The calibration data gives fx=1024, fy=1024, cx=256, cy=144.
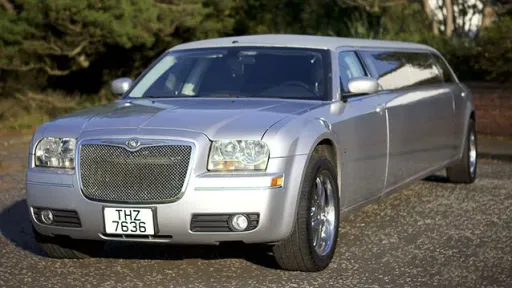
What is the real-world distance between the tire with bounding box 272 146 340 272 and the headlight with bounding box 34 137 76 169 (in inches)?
56.2

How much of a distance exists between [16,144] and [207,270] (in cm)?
937

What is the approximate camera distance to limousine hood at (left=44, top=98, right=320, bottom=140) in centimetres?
632

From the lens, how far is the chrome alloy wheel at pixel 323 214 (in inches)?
263

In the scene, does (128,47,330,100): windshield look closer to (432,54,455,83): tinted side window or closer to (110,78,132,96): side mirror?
(110,78,132,96): side mirror

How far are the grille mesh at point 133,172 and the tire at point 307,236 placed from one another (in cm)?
77

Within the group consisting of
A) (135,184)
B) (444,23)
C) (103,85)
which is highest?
(135,184)

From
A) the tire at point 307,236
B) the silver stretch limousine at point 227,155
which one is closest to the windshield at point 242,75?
the silver stretch limousine at point 227,155

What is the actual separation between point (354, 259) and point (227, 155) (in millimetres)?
1420

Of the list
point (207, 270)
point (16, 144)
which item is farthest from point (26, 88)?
point (207, 270)

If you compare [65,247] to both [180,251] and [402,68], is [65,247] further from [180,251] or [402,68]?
[402,68]

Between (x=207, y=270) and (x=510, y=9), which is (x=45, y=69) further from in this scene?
(x=207, y=270)

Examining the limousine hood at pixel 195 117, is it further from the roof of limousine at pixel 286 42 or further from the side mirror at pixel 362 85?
the roof of limousine at pixel 286 42

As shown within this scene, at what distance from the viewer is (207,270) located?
22.2 feet

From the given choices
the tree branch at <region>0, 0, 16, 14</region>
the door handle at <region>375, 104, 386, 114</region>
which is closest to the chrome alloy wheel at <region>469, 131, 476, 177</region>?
the door handle at <region>375, 104, 386, 114</region>
